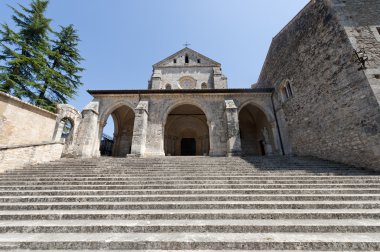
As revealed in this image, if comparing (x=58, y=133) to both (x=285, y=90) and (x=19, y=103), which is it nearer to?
(x=19, y=103)

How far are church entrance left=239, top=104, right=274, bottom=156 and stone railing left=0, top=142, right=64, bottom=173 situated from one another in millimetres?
14479

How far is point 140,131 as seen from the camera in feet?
33.2

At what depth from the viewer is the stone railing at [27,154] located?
6.27 meters

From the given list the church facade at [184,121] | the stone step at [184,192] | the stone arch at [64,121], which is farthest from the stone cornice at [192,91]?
the stone step at [184,192]

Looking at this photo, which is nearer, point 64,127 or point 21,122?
point 21,122

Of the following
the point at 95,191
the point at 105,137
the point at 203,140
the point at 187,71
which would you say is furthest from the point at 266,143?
the point at 105,137

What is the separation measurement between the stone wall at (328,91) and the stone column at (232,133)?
3.69m

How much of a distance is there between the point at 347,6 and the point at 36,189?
607 inches

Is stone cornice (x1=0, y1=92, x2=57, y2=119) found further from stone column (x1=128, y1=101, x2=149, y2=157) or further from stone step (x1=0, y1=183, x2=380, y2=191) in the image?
stone step (x1=0, y1=183, x2=380, y2=191)

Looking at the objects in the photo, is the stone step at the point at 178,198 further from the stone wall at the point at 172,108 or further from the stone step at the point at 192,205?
the stone wall at the point at 172,108

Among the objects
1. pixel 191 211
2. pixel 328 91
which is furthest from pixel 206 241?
pixel 328 91

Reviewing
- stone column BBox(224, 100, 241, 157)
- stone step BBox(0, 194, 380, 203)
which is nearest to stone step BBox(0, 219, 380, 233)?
stone step BBox(0, 194, 380, 203)

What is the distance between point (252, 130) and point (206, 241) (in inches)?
588

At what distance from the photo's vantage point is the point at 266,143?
1324 centimetres
